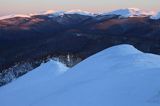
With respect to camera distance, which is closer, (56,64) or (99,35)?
(56,64)

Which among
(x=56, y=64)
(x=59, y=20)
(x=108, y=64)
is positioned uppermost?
(x=108, y=64)

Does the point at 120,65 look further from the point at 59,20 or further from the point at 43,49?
the point at 59,20

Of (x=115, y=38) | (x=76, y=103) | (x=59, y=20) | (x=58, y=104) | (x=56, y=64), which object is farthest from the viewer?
(x=59, y=20)

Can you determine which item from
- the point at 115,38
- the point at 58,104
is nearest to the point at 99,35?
the point at 115,38

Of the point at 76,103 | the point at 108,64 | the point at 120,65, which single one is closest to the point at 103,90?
the point at 76,103

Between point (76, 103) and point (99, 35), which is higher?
point (76, 103)

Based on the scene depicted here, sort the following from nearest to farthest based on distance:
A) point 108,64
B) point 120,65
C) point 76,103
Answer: point 76,103 → point 120,65 → point 108,64
